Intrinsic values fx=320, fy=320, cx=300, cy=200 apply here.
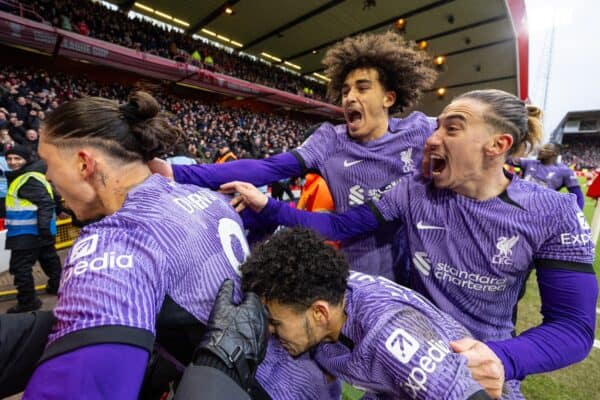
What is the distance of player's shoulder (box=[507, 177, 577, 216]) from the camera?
139 centimetres

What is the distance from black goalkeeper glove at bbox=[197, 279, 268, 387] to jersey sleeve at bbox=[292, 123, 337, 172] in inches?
47.0

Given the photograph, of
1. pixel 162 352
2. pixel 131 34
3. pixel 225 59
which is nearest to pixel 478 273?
pixel 162 352

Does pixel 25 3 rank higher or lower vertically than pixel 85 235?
higher

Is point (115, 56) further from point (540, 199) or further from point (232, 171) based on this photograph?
point (540, 199)

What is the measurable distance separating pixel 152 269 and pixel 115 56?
18.0 metres

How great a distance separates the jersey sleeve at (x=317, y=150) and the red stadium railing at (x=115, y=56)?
1502 cm

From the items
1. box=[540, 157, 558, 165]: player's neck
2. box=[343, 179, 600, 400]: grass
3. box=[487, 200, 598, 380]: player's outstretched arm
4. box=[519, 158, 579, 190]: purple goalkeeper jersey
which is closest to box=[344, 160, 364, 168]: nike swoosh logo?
box=[487, 200, 598, 380]: player's outstretched arm

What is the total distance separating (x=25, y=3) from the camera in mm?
14406

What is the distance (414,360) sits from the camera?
100 cm

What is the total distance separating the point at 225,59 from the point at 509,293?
2550cm

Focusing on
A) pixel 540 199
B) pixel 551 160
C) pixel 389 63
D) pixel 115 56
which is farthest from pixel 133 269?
pixel 115 56

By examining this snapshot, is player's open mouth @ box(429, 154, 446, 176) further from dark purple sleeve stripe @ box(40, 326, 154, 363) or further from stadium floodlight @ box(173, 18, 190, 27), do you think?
stadium floodlight @ box(173, 18, 190, 27)

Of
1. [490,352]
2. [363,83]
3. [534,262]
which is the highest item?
[363,83]

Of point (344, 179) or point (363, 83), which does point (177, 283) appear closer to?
point (344, 179)
